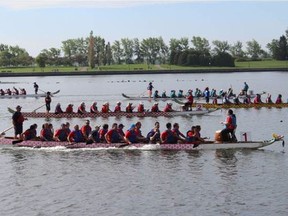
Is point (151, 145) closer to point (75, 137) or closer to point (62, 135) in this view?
point (75, 137)

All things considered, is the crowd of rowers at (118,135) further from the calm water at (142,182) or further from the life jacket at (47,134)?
the calm water at (142,182)

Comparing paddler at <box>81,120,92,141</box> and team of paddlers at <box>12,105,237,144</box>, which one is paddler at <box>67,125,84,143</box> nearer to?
team of paddlers at <box>12,105,237,144</box>

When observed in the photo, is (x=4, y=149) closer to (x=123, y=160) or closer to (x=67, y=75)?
(x=123, y=160)

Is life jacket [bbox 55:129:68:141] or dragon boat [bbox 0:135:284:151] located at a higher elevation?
life jacket [bbox 55:129:68:141]

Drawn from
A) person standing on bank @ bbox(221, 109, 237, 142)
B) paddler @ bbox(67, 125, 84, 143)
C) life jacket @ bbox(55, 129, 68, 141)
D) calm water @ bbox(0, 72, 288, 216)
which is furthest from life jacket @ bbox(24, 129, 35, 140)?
person standing on bank @ bbox(221, 109, 237, 142)

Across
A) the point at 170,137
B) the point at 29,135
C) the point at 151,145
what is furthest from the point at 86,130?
the point at 170,137

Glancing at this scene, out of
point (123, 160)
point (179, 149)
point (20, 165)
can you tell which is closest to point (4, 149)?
point (20, 165)

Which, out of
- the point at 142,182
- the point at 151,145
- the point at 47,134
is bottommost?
the point at 142,182

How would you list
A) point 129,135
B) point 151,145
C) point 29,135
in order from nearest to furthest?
point 151,145
point 129,135
point 29,135

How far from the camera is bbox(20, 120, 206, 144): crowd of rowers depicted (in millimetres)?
30469

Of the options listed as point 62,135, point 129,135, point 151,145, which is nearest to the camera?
point 151,145

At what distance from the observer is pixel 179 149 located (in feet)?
99.7

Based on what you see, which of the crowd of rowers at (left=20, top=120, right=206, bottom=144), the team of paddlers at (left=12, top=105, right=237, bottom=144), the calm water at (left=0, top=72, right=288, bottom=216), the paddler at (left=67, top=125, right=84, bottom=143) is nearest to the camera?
the calm water at (left=0, top=72, right=288, bottom=216)

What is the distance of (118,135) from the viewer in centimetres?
3134
